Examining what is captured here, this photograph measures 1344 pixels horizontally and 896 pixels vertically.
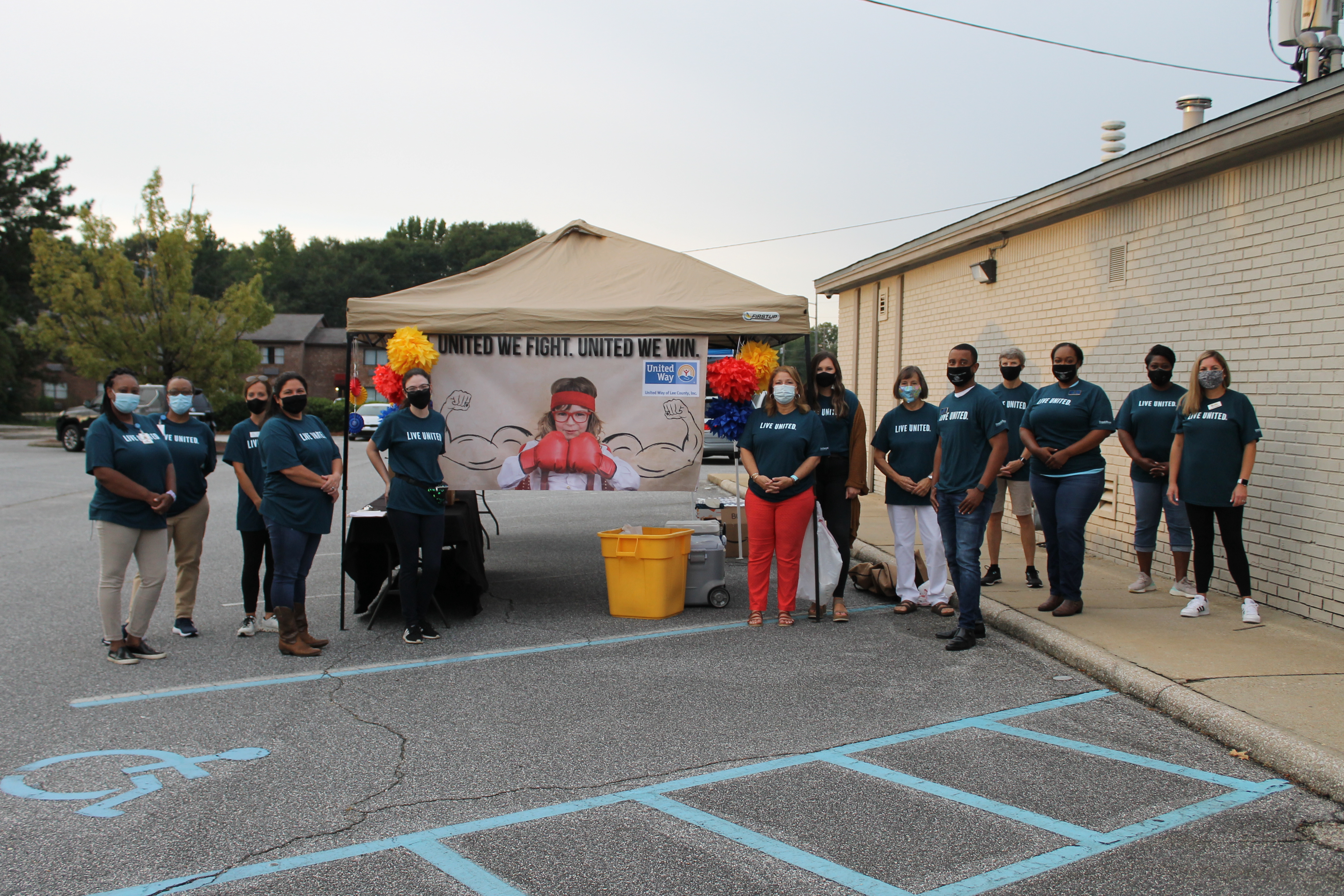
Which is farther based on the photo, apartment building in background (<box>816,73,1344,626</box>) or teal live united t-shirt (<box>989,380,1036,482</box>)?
teal live united t-shirt (<box>989,380,1036,482</box>)

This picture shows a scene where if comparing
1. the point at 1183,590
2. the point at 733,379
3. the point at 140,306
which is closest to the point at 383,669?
the point at 733,379

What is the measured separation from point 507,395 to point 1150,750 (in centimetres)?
530

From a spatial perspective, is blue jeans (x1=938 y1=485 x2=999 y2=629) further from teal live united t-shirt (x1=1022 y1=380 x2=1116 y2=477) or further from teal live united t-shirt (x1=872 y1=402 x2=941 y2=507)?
teal live united t-shirt (x1=1022 y1=380 x2=1116 y2=477)

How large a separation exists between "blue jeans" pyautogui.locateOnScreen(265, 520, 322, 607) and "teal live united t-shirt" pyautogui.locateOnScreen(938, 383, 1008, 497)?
14.3 feet

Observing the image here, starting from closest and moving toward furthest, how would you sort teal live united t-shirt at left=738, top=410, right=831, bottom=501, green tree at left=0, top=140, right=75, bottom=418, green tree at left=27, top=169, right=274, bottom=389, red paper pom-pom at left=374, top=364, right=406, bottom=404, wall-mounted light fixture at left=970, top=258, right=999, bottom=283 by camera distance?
teal live united t-shirt at left=738, top=410, right=831, bottom=501 < red paper pom-pom at left=374, top=364, right=406, bottom=404 < wall-mounted light fixture at left=970, top=258, right=999, bottom=283 < green tree at left=27, top=169, right=274, bottom=389 < green tree at left=0, top=140, right=75, bottom=418

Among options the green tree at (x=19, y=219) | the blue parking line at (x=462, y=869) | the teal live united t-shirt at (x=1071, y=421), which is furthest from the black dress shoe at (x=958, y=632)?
the green tree at (x=19, y=219)

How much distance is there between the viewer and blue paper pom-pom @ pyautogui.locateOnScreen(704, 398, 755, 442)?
8.13m

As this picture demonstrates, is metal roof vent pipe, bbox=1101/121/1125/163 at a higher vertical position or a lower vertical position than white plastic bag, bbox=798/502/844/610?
higher

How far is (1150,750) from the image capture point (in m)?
4.82

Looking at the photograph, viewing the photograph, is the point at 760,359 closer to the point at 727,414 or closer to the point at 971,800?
the point at 727,414

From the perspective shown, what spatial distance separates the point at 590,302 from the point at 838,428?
7.36 feet

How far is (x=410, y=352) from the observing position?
7590mm

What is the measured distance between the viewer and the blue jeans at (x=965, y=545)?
670 cm

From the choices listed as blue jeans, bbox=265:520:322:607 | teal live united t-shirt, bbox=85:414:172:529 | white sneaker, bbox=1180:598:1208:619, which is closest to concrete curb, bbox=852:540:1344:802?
white sneaker, bbox=1180:598:1208:619
